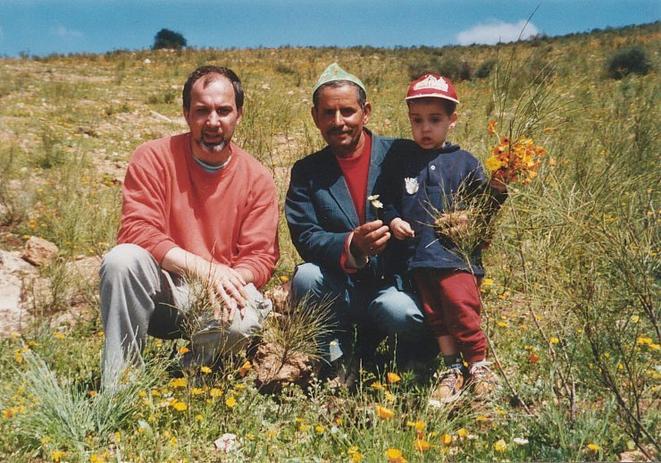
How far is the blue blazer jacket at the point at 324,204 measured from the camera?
2.62m

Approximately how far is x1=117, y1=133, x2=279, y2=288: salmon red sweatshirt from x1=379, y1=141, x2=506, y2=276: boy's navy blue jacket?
549mm

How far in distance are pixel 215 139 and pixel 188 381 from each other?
1.03 meters

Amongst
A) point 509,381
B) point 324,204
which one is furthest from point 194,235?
point 509,381

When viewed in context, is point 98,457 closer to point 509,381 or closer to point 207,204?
point 207,204

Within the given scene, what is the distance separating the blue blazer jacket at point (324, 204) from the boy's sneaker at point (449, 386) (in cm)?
54

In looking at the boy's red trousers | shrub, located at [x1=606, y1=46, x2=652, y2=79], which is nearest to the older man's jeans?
the boy's red trousers

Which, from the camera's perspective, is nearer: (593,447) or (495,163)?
(593,447)

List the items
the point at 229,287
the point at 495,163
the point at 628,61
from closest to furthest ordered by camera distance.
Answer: the point at 495,163
the point at 229,287
the point at 628,61

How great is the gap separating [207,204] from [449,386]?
129 cm

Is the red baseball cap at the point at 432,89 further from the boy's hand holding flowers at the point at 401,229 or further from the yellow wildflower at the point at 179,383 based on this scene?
the yellow wildflower at the point at 179,383

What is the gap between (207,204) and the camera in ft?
8.46

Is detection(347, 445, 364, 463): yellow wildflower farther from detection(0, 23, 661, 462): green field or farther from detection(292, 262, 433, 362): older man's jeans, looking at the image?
detection(292, 262, 433, 362): older man's jeans

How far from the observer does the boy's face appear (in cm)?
254

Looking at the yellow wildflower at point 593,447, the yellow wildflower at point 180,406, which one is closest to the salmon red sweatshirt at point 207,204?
the yellow wildflower at point 180,406
